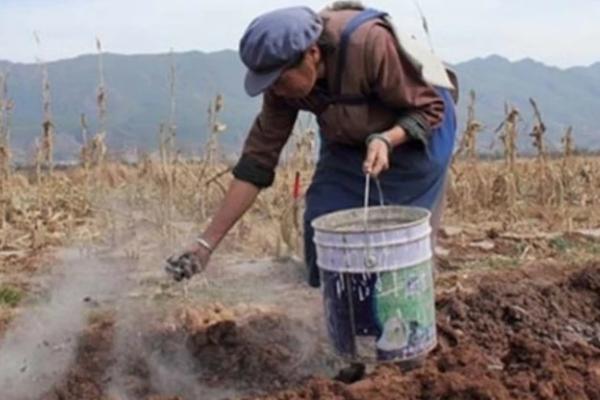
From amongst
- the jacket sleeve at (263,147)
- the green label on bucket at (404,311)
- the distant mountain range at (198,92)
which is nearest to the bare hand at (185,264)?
the jacket sleeve at (263,147)

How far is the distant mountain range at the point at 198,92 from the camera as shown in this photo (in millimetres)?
47997

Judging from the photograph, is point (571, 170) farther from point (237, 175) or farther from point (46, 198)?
point (237, 175)

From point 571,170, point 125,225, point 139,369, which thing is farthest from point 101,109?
point 571,170

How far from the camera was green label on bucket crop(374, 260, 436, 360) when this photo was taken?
3549 mm

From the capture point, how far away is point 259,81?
11.9 feet

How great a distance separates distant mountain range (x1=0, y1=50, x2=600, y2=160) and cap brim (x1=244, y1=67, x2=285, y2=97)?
3474 centimetres

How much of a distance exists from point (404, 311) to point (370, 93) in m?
0.84

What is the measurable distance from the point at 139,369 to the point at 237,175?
3.04ft

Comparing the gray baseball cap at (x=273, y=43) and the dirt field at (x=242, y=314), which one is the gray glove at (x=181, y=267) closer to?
the dirt field at (x=242, y=314)

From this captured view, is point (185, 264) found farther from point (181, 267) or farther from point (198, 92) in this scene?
point (198, 92)

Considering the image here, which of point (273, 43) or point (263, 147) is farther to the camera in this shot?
point (263, 147)

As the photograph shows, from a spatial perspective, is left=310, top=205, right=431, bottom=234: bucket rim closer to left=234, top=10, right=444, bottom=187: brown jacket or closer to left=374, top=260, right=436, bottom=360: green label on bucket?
left=374, top=260, right=436, bottom=360: green label on bucket

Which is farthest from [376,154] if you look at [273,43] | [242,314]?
[242,314]

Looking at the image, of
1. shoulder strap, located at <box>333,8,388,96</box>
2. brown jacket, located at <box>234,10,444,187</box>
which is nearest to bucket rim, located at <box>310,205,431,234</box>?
brown jacket, located at <box>234,10,444,187</box>
